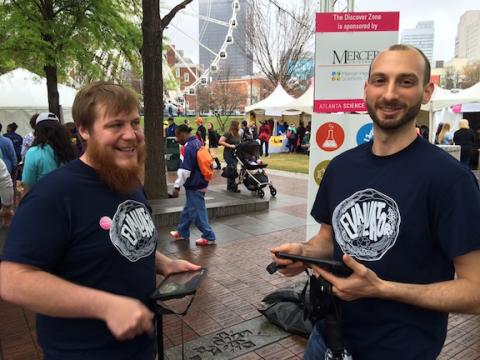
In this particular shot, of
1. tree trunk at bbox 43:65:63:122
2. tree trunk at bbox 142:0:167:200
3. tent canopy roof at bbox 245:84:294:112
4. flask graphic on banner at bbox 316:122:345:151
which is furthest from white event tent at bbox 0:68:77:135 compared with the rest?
flask graphic on banner at bbox 316:122:345:151

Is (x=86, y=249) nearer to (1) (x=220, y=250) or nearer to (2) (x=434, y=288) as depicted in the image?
(2) (x=434, y=288)

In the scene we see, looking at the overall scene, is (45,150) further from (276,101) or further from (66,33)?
(276,101)

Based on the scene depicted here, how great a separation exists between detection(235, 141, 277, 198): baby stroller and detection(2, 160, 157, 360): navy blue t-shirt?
829 centimetres

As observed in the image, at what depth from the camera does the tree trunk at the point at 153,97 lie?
8.01m

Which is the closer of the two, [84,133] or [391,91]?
[391,91]

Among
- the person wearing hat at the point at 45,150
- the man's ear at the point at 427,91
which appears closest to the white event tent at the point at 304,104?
the person wearing hat at the point at 45,150

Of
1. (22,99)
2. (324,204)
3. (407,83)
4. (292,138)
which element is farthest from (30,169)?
(292,138)

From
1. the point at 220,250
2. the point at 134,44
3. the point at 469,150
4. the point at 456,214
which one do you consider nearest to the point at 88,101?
the point at 456,214

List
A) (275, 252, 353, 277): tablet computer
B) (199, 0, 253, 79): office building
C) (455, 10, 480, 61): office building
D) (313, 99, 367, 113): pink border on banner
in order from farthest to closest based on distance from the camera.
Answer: (455, 10, 480, 61): office building → (199, 0, 253, 79): office building → (313, 99, 367, 113): pink border on banner → (275, 252, 353, 277): tablet computer

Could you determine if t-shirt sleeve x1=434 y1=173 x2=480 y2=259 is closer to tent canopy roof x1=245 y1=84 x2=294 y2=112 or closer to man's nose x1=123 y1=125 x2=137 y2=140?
man's nose x1=123 y1=125 x2=137 y2=140

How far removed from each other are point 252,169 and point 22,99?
13384 mm

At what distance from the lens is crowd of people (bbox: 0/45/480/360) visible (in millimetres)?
1360

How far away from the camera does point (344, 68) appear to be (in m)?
3.73

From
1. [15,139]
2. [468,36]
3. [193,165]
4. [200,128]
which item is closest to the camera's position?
[193,165]
